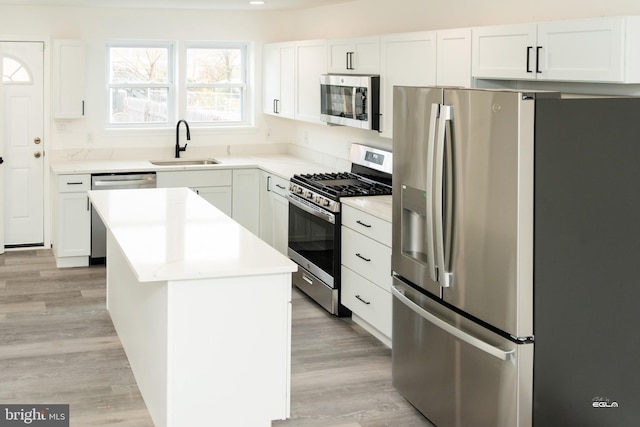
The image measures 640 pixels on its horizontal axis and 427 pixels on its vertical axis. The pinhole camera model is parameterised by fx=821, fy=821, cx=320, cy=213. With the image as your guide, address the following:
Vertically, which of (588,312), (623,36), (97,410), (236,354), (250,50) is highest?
(250,50)

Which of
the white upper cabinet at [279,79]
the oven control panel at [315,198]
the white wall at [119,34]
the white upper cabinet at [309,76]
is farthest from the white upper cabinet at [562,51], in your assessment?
the white wall at [119,34]

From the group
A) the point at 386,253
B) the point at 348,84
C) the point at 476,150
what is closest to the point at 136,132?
the point at 348,84

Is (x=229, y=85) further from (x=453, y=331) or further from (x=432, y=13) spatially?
(x=453, y=331)

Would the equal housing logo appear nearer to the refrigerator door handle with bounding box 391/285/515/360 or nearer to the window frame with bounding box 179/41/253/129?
the refrigerator door handle with bounding box 391/285/515/360

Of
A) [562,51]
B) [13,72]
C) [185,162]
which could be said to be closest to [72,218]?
[185,162]

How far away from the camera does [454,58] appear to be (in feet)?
14.9

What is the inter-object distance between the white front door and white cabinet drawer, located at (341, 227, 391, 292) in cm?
354

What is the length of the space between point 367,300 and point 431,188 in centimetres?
172

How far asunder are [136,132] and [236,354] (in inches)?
181

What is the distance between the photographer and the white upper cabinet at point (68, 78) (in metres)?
7.25

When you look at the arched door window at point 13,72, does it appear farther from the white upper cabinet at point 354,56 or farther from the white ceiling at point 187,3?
the white upper cabinet at point 354,56

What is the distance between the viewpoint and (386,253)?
4.89m

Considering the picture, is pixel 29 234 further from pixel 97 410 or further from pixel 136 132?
pixel 97 410

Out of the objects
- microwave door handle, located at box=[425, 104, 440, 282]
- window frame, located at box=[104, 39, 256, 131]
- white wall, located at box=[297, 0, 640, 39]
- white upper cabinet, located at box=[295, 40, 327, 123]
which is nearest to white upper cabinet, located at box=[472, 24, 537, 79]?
white wall, located at box=[297, 0, 640, 39]
